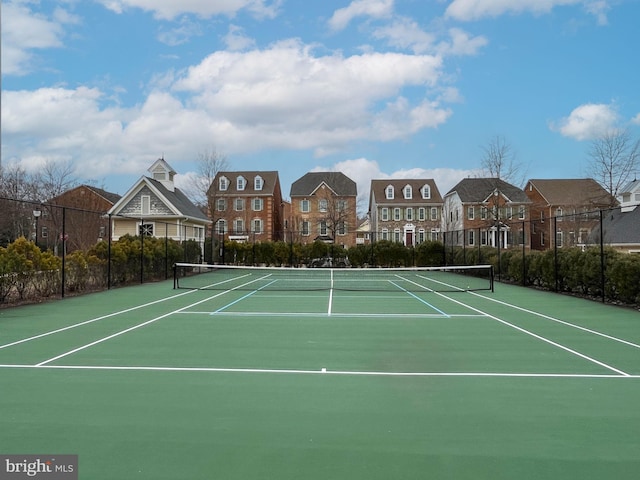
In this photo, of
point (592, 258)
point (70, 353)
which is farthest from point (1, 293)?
point (592, 258)

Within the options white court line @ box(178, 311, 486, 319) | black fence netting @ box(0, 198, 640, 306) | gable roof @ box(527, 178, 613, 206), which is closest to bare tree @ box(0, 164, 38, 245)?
black fence netting @ box(0, 198, 640, 306)

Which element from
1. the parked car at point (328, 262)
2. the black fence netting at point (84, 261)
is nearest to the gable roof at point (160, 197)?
the black fence netting at point (84, 261)

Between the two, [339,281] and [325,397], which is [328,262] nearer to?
[339,281]

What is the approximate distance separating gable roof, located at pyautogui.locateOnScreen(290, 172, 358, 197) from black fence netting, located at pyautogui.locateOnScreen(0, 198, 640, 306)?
17.1 metres

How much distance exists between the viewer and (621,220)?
3145cm

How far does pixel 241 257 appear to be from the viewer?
120 ft

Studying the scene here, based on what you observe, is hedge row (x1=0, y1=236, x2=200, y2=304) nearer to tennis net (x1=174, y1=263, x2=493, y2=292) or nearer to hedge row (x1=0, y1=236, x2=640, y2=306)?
hedge row (x1=0, y1=236, x2=640, y2=306)

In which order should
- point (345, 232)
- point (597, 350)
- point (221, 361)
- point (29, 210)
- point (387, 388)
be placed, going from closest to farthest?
point (387, 388), point (221, 361), point (597, 350), point (29, 210), point (345, 232)

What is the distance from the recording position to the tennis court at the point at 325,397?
373 cm

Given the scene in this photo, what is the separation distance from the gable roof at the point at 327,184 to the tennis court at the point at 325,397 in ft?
143

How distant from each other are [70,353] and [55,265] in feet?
28.0

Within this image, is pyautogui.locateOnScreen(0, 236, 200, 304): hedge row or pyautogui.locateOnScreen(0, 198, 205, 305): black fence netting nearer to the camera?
pyautogui.locateOnScreen(0, 236, 200, 304): hedge row

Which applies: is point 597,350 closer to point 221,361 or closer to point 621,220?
point 221,361

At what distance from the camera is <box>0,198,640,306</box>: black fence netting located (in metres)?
13.5
